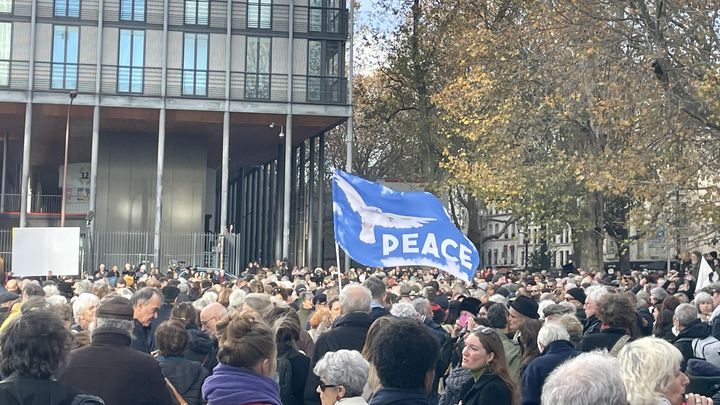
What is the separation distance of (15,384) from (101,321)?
1827mm

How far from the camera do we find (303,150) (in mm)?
50312

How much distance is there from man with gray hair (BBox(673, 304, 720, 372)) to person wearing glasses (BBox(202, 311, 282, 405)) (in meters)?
5.09

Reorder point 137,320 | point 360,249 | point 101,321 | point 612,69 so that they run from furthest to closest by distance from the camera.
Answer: point 612,69, point 360,249, point 137,320, point 101,321

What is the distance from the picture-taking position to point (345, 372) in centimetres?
570

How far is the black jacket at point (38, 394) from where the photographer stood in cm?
461

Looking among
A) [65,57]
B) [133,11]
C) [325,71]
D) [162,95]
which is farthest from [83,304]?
[133,11]

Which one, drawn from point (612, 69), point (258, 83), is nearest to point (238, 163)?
point (258, 83)

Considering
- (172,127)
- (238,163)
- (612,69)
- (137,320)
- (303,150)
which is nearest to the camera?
(137,320)

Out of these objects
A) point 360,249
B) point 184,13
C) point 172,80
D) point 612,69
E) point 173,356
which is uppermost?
point 184,13

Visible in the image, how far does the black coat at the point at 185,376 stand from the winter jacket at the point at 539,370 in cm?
241

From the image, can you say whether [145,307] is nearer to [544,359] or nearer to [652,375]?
[544,359]

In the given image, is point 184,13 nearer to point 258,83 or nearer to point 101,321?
point 258,83

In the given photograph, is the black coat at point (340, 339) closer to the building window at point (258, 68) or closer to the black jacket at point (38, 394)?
the black jacket at point (38, 394)

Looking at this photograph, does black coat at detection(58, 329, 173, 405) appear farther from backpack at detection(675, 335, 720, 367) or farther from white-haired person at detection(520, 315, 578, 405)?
backpack at detection(675, 335, 720, 367)
